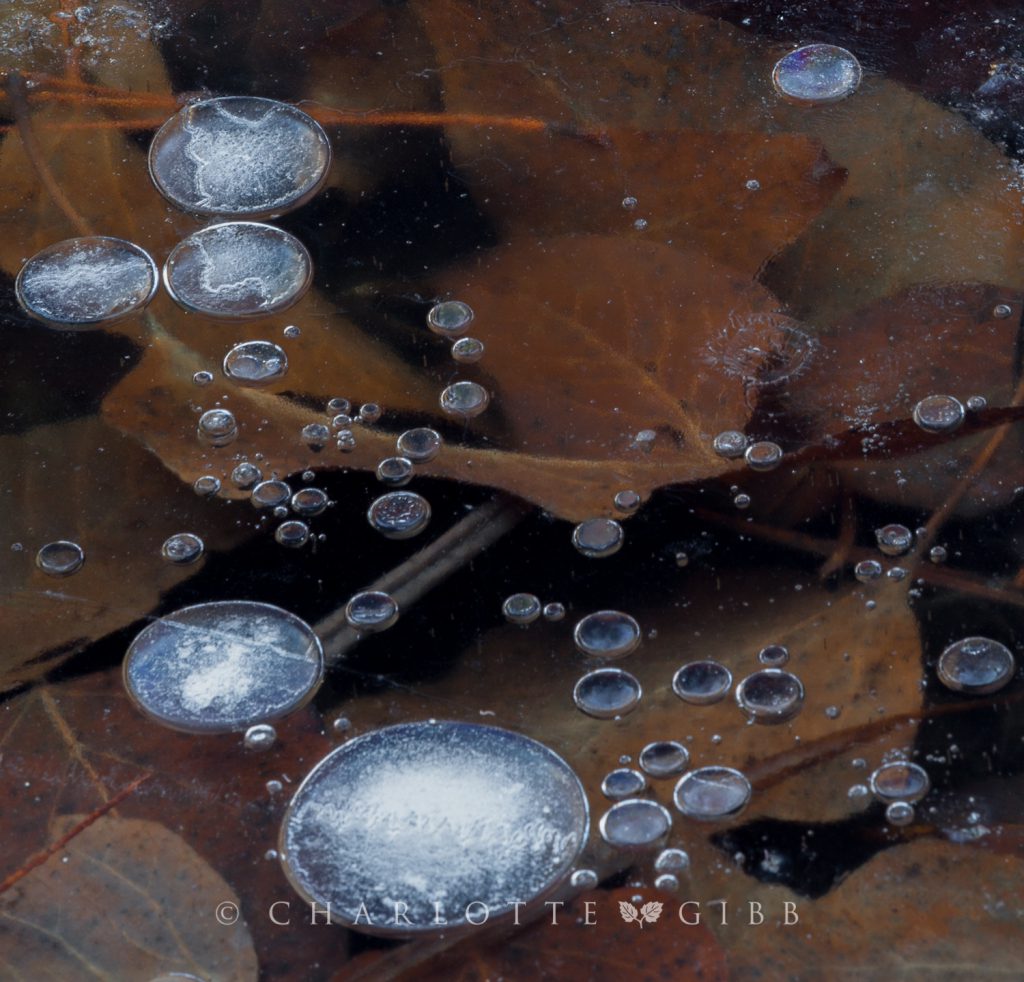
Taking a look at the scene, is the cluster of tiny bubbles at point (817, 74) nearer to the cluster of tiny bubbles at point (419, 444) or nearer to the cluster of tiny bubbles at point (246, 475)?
the cluster of tiny bubbles at point (419, 444)

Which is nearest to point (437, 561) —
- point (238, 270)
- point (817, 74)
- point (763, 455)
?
point (763, 455)

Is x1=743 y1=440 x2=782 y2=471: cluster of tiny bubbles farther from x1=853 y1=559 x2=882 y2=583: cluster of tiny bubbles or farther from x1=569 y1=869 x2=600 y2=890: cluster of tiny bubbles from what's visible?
x1=569 y1=869 x2=600 y2=890: cluster of tiny bubbles

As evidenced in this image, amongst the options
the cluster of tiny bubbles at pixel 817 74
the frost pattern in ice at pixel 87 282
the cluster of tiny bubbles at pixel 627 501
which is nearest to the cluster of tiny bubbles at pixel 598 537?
the cluster of tiny bubbles at pixel 627 501

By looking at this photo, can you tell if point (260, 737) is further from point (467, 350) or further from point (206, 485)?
point (467, 350)

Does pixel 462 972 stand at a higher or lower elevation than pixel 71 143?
lower

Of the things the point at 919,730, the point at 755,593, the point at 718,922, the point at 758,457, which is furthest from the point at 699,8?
the point at 718,922

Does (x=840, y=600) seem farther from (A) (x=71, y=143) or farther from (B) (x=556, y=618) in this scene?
(A) (x=71, y=143)
